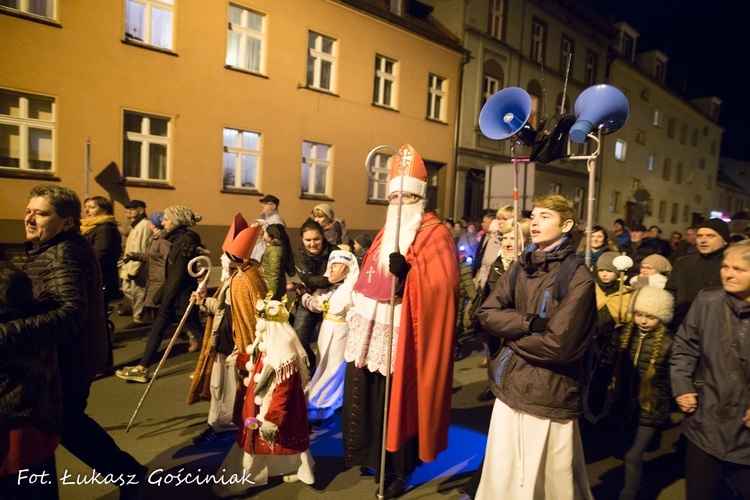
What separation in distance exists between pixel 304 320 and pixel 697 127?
1541 inches

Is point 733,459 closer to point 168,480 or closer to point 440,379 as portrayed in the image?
point 440,379

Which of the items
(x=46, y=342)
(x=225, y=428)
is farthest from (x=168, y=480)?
(x=46, y=342)

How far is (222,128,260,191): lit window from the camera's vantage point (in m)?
12.6

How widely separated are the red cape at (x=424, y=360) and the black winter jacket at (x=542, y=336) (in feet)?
1.44

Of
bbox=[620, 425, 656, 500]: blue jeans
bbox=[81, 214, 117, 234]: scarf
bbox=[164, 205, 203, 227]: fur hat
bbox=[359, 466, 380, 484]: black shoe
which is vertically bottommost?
bbox=[359, 466, 380, 484]: black shoe

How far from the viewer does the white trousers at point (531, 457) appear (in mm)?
2615

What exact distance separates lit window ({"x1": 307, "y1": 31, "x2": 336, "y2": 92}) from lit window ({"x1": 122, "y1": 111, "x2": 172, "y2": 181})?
4463mm

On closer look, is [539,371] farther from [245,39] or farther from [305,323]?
[245,39]

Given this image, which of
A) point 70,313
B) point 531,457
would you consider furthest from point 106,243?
point 531,457

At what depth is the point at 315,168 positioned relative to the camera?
1452cm

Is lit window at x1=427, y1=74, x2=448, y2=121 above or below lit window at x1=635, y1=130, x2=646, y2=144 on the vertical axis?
below

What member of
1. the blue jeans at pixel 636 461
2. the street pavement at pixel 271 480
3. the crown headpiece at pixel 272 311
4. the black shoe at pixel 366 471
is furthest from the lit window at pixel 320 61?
the blue jeans at pixel 636 461

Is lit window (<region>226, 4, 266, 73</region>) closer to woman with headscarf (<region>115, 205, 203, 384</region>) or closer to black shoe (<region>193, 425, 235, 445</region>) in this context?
woman with headscarf (<region>115, 205, 203, 384</region>)

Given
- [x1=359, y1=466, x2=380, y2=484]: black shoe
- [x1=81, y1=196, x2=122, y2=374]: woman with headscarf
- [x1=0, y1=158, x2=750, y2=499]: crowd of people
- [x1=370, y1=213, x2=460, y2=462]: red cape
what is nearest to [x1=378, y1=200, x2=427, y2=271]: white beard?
[x1=0, y1=158, x2=750, y2=499]: crowd of people
